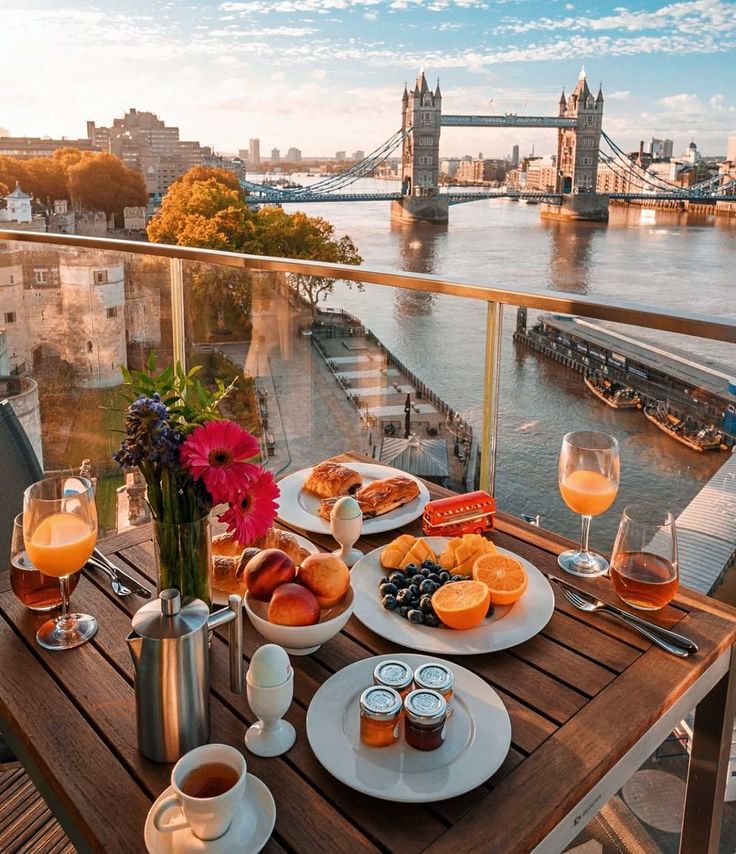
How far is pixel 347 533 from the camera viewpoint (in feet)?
3.22

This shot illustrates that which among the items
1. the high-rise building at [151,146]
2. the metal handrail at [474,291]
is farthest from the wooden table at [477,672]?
the high-rise building at [151,146]

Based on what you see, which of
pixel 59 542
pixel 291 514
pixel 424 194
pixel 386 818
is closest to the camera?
pixel 386 818

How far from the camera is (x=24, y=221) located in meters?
25.2

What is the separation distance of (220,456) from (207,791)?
0.28m

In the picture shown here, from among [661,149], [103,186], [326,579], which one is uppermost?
[661,149]

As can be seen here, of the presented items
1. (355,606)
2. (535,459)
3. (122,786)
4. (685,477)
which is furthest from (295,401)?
(122,786)

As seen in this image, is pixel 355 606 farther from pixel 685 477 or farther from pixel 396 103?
pixel 396 103

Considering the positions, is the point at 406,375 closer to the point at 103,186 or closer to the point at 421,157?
the point at 103,186

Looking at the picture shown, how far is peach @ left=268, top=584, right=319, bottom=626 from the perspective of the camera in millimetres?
788

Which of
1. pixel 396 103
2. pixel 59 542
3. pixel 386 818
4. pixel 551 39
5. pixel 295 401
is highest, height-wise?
pixel 551 39

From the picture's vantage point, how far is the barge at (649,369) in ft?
5.35

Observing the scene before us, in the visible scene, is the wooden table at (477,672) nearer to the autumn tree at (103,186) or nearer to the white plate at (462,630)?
the white plate at (462,630)

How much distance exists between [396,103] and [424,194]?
7908 millimetres

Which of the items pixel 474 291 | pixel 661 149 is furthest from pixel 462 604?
pixel 661 149
